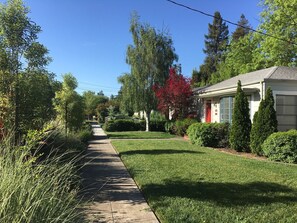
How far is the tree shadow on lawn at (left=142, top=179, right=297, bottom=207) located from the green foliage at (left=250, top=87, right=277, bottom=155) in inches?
181

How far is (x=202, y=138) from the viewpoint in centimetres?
1444

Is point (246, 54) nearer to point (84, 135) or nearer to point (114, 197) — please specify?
point (84, 135)

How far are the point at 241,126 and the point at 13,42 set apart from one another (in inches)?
366

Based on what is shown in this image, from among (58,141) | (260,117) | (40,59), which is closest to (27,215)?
(40,59)

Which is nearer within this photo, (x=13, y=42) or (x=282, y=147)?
(x=13, y=42)

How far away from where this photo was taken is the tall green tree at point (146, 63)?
25.8 m

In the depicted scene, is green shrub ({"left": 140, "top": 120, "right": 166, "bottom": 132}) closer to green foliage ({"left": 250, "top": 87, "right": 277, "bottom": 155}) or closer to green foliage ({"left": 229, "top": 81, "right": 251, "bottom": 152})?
green foliage ({"left": 229, "top": 81, "right": 251, "bottom": 152})

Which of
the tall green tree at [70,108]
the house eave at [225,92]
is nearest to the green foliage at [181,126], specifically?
the house eave at [225,92]

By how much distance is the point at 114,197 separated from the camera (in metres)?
5.92

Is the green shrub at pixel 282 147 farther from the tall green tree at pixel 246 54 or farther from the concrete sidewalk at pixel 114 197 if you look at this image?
the tall green tree at pixel 246 54

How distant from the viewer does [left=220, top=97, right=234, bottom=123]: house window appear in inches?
617

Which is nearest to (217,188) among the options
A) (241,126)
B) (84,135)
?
(241,126)

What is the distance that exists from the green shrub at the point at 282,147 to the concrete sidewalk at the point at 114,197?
5.09 metres

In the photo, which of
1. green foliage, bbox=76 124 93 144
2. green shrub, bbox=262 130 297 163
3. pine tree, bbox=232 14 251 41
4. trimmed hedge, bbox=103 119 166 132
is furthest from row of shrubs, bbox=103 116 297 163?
pine tree, bbox=232 14 251 41
